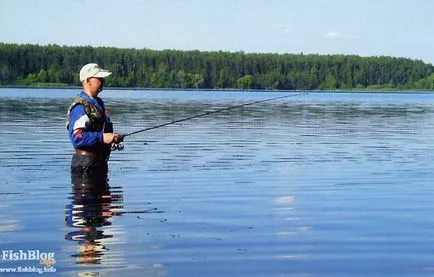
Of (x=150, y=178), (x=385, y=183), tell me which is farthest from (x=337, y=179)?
(x=150, y=178)

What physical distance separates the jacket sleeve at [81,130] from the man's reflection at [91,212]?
816mm

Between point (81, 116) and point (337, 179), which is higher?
point (81, 116)

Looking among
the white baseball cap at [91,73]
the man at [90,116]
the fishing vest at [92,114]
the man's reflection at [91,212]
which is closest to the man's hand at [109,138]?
the man at [90,116]

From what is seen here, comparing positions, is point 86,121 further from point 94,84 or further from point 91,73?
point 91,73

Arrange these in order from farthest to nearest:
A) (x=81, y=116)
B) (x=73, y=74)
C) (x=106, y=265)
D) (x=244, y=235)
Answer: (x=73, y=74), (x=81, y=116), (x=244, y=235), (x=106, y=265)

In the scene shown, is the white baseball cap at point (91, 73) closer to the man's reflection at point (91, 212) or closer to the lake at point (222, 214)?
the man's reflection at point (91, 212)

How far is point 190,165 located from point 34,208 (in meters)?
7.39

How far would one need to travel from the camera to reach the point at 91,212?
471 inches

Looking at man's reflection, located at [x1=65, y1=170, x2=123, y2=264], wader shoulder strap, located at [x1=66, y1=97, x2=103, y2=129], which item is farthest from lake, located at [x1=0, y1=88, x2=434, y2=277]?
wader shoulder strap, located at [x1=66, y1=97, x2=103, y2=129]

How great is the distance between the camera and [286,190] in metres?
15.1

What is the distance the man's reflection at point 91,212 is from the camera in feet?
30.8

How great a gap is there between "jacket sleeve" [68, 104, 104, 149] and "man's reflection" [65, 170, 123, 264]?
82 centimetres

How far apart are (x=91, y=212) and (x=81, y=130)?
1.19 m

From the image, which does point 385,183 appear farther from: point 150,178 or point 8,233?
point 8,233
